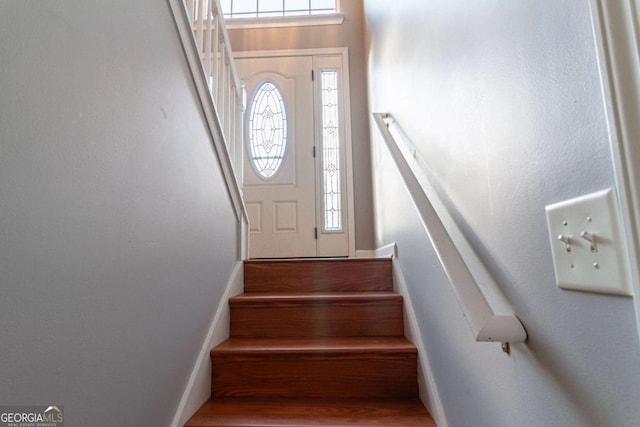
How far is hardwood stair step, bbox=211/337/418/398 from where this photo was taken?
4.35ft

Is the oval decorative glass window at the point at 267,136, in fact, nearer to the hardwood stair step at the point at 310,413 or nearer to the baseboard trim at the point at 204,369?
the baseboard trim at the point at 204,369

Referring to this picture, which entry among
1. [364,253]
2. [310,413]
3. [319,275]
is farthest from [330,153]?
[310,413]

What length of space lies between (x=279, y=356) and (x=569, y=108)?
1.27 meters

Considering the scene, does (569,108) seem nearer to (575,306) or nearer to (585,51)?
(585,51)

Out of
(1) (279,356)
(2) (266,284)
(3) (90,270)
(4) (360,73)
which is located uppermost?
(4) (360,73)

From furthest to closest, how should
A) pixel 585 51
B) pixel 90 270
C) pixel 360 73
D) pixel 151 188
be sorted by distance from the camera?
1. pixel 360 73
2. pixel 151 188
3. pixel 90 270
4. pixel 585 51

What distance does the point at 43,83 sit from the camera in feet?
2.12

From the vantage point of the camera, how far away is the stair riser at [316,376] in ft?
4.35

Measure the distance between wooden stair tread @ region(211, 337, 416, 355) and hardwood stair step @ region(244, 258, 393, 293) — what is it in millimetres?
377

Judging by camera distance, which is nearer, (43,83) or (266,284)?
(43,83)

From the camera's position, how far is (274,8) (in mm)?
3502

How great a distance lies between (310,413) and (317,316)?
18.9 inches

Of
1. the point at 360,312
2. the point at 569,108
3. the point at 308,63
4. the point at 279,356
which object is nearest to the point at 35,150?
the point at 569,108

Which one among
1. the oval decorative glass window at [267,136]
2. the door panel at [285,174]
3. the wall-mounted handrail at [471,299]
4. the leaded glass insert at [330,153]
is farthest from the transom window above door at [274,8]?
A: the wall-mounted handrail at [471,299]
